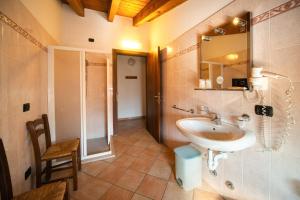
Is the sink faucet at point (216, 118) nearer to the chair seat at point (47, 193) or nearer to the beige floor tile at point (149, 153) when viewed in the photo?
the beige floor tile at point (149, 153)

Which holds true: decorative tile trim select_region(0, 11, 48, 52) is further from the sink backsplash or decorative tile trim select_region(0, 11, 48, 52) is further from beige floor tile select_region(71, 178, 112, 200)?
the sink backsplash

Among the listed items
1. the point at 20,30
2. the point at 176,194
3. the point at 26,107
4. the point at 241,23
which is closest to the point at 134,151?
the point at 176,194

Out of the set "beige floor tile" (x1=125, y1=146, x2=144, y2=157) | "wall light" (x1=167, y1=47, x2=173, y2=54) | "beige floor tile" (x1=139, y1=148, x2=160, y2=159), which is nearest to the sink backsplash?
"wall light" (x1=167, y1=47, x2=173, y2=54)

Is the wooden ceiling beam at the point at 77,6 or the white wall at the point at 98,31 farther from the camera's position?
the white wall at the point at 98,31

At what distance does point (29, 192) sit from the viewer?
100cm

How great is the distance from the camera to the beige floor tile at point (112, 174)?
1.76 m

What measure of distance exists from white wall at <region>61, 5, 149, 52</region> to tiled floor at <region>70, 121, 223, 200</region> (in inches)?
89.8

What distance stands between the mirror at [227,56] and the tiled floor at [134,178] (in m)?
1.30

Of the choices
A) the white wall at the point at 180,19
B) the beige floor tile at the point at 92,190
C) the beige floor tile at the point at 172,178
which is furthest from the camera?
the beige floor tile at the point at 172,178

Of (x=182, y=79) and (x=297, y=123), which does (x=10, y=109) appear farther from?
(x=297, y=123)

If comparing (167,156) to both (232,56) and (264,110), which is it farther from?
(232,56)

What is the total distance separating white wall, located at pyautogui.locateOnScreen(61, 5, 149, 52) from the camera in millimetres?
2814

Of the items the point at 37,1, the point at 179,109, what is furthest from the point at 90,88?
the point at 179,109

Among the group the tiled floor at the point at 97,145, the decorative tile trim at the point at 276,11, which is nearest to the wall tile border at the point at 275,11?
the decorative tile trim at the point at 276,11
